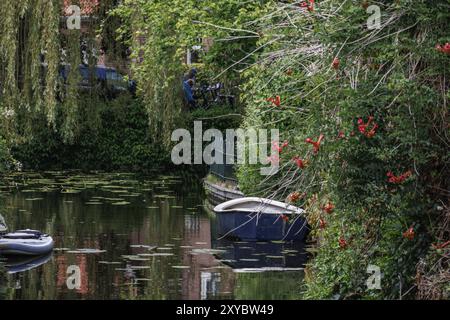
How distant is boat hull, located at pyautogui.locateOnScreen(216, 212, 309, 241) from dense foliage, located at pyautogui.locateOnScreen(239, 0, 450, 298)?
10800mm

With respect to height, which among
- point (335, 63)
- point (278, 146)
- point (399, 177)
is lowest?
point (399, 177)

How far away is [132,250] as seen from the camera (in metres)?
25.0

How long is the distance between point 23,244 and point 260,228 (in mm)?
5953

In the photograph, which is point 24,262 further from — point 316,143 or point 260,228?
point 316,143

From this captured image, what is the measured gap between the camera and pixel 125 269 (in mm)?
22266

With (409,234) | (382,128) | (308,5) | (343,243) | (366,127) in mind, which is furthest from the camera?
(343,243)

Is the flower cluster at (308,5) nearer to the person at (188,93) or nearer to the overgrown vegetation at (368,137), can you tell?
the overgrown vegetation at (368,137)

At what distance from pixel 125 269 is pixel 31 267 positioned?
1673 mm

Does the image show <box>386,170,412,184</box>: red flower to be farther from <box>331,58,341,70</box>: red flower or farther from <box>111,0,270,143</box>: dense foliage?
<box>111,0,270,143</box>: dense foliage

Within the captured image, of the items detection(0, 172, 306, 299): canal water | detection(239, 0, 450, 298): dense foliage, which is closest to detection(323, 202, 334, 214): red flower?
detection(239, 0, 450, 298): dense foliage

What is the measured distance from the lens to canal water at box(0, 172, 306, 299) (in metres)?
20.0

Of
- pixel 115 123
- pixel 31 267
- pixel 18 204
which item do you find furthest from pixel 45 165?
pixel 31 267

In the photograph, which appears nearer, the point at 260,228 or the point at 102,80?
the point at 260,228

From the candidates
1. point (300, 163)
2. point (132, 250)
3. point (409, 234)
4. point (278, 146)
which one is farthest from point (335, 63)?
point (132, 250)
